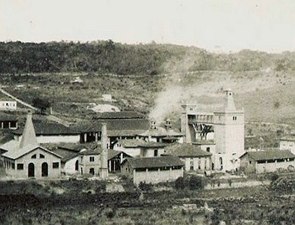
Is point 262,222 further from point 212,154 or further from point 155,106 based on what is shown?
point 155,106

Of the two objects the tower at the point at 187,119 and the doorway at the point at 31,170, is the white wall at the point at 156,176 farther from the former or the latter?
the tower at the point at 187,119

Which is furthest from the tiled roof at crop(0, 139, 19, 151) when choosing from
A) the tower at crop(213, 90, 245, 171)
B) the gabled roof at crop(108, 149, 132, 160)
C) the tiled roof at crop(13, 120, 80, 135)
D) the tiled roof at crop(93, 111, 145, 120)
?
the tower at crop(213, 90, 245, 171)

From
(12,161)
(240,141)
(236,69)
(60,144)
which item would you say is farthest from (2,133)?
(236,69)

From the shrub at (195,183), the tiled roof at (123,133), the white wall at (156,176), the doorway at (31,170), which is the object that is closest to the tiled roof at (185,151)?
the white wall at (156,176)

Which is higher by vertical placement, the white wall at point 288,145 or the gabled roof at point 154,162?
the white wall at point 288,145

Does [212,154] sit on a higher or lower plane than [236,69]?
lower

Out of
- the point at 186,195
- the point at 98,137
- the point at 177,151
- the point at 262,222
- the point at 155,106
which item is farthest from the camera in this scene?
the point at 155,106
